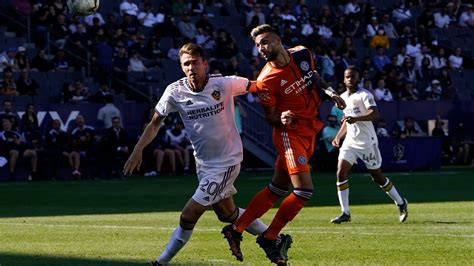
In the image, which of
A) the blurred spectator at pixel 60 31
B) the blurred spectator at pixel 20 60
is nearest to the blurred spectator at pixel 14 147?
the blurred spectator at pixel 20 60

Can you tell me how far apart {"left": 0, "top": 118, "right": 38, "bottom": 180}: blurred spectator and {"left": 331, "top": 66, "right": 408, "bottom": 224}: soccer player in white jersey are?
496 inches

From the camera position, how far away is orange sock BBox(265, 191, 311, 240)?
37.2 ft

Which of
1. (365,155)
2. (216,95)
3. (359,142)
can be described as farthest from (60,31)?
(216,95)

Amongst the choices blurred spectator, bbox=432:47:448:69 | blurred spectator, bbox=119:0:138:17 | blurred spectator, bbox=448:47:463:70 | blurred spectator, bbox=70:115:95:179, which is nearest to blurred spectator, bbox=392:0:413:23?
blurred spectator, bbox=432:47:448:69

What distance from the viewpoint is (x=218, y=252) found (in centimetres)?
1274

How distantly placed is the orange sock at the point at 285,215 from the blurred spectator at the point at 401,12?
33.8 m

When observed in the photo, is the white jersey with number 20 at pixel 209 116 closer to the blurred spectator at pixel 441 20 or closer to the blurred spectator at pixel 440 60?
Result: the blurred spectator at pixel 440 60

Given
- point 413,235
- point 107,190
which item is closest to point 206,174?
point 413,235

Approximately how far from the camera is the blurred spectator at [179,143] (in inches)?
1253

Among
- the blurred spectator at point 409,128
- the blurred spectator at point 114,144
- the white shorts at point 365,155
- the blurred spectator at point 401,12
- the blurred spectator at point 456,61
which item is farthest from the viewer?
the blurred spectator at point 401,12

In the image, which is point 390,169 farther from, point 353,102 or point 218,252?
point 218,252

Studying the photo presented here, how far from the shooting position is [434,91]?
3931 centimetres

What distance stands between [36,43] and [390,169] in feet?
36.9

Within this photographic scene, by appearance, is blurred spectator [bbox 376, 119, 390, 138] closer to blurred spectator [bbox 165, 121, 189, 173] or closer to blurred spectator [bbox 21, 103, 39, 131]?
blurred spectator [bbox 165, 121, 189, 173]
